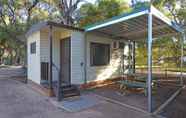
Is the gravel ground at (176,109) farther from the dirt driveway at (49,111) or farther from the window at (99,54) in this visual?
the window at (99,54)

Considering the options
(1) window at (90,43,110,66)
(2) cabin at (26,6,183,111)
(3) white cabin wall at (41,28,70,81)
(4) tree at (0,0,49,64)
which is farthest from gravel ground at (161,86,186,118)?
(4) tree at (0,0,49,64)

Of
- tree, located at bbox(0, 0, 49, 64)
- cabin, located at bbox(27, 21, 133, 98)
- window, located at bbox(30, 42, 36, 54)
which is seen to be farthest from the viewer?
tree, located at bbox(0, 0, 49, 64)

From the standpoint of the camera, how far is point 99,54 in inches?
309

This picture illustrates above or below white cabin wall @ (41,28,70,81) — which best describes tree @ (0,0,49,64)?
above

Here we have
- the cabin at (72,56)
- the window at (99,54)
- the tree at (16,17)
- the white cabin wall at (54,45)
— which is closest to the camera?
the cabin at (72,56)

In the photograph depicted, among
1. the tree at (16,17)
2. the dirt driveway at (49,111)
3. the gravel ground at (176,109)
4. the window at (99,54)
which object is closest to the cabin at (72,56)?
the window at (99,54)

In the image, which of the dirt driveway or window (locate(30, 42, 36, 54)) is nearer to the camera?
the dirt driveway

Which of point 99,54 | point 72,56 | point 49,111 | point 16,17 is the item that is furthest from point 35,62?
point 16,17

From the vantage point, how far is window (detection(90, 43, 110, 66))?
7496 mm

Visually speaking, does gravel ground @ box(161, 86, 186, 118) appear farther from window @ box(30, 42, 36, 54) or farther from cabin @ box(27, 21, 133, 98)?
window @ box(30, 42, 36, 54)

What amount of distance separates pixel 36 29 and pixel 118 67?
4592 mm

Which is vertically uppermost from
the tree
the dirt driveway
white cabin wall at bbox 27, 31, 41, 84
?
the tree

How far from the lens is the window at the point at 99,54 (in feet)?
24.6

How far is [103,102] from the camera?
205 inches
